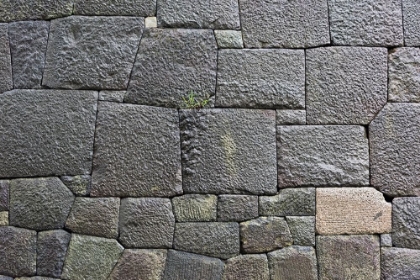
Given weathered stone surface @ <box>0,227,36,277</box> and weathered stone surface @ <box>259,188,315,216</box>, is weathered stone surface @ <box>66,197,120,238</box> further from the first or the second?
weathered stone surface @ <box>259,188,315,216</box>

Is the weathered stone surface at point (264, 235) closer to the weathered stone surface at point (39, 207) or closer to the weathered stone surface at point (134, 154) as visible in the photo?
the weathered stone surface at point (134, 154)

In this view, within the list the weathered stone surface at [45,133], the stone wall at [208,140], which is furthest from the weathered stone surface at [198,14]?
the weathered stone surface at [45,133]

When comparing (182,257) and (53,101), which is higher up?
(53,101)

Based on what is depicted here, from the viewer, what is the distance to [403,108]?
235cm

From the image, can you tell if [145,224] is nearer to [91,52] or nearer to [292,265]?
[292,265]

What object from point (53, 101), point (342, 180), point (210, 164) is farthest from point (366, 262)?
point (53, 101)

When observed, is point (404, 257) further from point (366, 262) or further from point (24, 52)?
point (24, 52)

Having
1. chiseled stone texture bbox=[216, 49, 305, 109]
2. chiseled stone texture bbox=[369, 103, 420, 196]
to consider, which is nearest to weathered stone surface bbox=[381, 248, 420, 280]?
chiseled stone texture bbox=[369, 103, 420, 196]

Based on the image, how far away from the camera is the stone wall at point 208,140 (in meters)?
2.25

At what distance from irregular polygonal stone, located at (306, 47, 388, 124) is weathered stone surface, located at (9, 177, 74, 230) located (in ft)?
5.22

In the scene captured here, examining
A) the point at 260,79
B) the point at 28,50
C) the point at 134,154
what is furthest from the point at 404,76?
the point at 28,50

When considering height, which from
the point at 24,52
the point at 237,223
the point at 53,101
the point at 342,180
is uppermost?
the point at 24,52

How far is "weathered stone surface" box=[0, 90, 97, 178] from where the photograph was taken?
2264mm

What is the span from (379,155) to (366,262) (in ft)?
2.16
